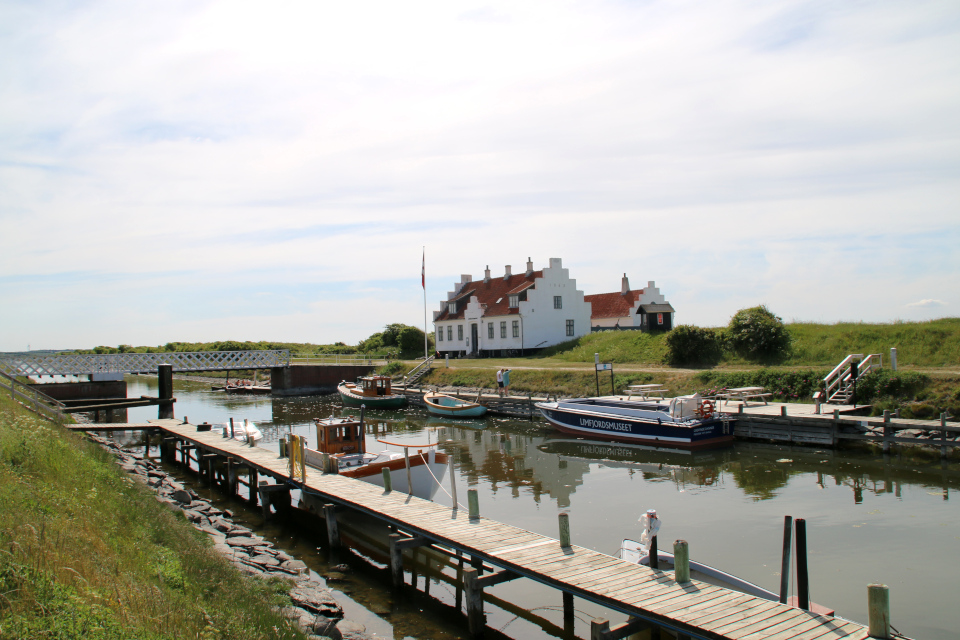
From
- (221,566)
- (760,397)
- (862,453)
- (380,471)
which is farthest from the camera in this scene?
(760,397)

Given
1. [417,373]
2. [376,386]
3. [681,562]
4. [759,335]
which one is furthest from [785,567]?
[417,373]

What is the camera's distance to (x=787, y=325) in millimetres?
41375

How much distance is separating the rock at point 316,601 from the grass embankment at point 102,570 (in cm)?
29

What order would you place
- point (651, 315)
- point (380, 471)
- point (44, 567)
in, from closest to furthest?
point (44, 567), point (380, 471), point (651, 315)

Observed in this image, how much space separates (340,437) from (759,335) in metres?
28.5

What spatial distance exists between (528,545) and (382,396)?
1380 inches

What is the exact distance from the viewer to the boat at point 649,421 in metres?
26.6

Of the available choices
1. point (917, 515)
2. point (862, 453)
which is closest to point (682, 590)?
point (917, 515)

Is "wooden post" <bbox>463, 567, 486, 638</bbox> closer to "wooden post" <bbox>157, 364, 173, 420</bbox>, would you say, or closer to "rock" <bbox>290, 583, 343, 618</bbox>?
"rock" <bbox>290, 583, 343, 618</bbox>

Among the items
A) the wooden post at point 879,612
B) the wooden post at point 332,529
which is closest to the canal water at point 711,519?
the wooden post at point 332,529

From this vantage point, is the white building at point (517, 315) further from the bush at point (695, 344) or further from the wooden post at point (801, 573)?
the wooden post at point (801, 573)

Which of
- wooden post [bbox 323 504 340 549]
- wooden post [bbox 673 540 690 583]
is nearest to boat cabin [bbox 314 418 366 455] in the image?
wooden post [bbox 323 504 340 549]

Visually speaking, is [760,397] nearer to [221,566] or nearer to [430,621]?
[430,621]

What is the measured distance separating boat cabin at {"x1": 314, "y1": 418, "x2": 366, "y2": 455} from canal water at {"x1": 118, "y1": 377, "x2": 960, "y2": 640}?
2626 millimetres
